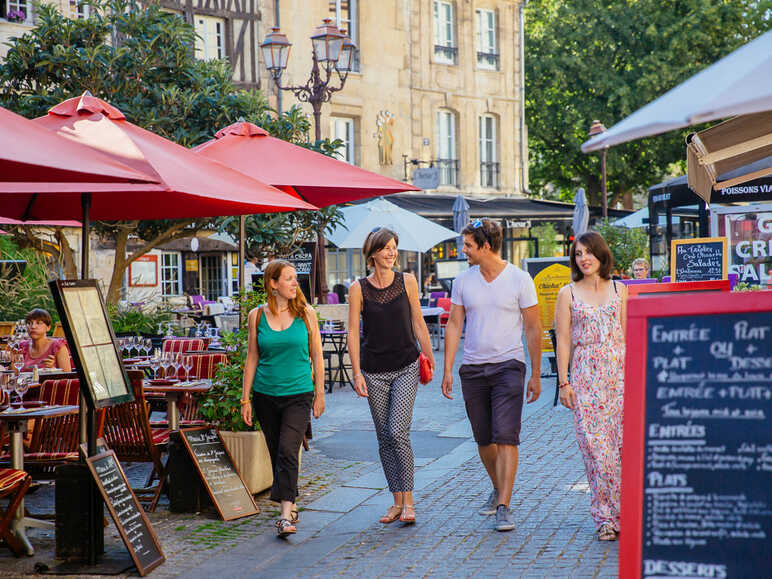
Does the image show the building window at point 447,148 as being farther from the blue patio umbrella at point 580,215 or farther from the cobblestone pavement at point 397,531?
the cobblestone pavement at point 397,531

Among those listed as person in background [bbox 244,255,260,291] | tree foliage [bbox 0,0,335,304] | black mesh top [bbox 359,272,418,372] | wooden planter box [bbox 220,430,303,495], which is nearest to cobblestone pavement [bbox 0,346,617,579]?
wooden planter box [bbox 220,430,303,495]

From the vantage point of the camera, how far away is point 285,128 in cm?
1548

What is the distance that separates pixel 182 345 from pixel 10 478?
5.07m

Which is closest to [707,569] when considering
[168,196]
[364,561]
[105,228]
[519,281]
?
[364,561]

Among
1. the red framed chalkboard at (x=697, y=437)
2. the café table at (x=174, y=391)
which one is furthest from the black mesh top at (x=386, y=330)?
the red framed chalkboard at (x=697, y=437)

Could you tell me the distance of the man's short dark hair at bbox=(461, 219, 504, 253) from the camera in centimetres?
682

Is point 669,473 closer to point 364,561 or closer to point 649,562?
point 649,562

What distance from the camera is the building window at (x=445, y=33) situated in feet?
113

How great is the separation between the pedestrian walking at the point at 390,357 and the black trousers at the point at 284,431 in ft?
1.34

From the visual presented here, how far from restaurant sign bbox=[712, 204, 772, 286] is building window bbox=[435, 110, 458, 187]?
60.8ft

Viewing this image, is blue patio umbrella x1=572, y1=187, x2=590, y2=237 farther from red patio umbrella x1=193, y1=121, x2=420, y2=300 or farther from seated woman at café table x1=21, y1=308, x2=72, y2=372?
seated woman at café table x1=21, y1=308, x2=72, y2=372

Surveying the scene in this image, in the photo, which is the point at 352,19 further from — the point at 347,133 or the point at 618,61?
the point at 618,61

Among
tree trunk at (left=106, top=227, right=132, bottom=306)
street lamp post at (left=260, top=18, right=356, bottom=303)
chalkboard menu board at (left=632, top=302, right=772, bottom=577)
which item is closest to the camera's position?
chalkboard menu board at (left=632, top=302, right=772, bottom=577)

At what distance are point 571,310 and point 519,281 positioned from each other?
1.38 ft
